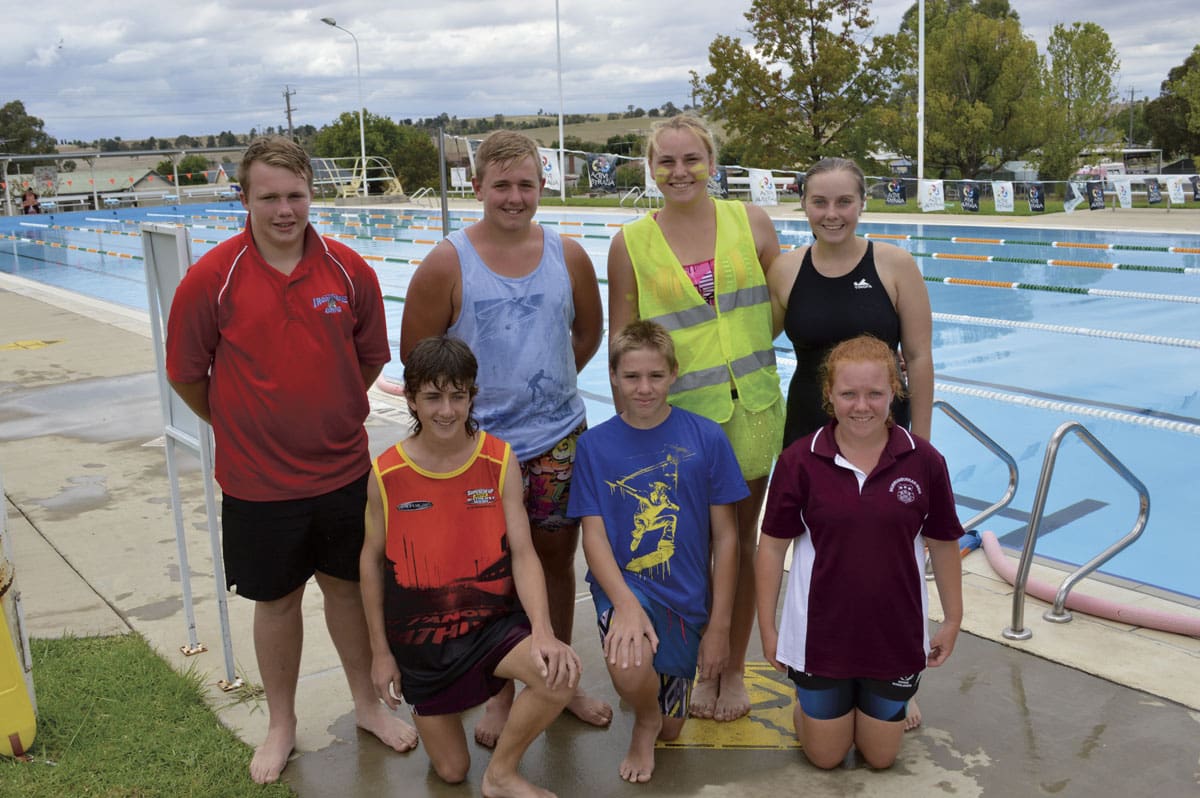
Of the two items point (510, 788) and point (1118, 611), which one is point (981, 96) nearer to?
point (1118, 611)

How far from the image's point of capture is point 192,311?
2750 mm

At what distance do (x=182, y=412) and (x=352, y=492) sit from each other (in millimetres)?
942

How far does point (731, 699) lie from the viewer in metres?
3.24

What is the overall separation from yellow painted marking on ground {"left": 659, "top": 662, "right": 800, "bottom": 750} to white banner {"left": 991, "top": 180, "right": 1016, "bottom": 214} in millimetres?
20359

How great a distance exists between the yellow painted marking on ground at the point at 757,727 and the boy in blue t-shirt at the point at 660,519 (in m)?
0.15

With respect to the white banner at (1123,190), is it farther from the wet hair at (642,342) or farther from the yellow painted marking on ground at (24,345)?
the wet hair at (642,342)

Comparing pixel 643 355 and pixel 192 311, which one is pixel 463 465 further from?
pixel 192 311

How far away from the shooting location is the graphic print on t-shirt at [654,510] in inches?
116

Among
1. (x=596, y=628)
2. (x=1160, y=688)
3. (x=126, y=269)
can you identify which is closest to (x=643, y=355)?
(x=596, y=628)

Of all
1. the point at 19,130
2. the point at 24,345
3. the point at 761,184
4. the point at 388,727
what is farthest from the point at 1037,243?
the point at 19,130

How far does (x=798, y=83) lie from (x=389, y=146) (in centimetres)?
2668

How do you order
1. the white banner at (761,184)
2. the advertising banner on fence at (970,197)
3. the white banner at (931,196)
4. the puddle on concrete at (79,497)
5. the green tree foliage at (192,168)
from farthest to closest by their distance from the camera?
the green tree foliage at (192,168), the white banner at (761,184), the white banner at (931,196), the advertising banner on fence at (970,197), the puddle on concrete at (79,497)

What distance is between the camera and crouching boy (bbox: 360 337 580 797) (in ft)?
9.28

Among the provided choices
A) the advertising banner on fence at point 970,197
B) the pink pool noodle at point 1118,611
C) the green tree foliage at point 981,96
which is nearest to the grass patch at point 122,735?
the pink pool noodle at point 1118,611
